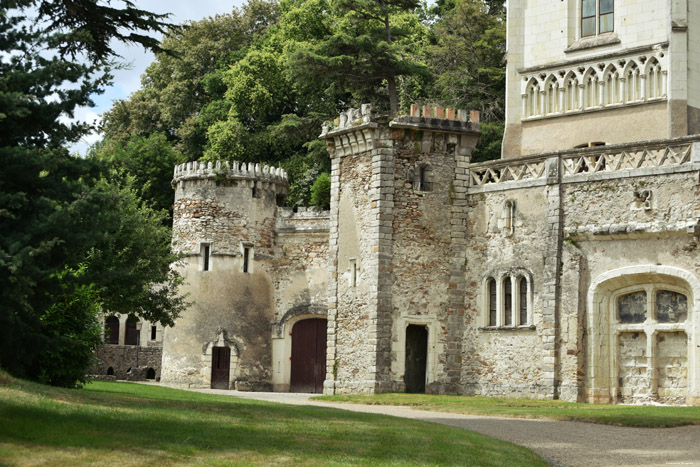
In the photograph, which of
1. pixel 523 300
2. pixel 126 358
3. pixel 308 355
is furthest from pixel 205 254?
pixel 523 300

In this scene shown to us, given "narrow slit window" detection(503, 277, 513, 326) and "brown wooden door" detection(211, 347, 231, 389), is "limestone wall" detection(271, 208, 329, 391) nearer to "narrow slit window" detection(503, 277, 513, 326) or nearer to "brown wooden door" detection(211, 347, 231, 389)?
"brown wooden door" detection(211, 347, 231, 389)

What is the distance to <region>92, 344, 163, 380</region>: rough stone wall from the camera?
44.2 metres

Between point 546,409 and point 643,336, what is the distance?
4.41 metres

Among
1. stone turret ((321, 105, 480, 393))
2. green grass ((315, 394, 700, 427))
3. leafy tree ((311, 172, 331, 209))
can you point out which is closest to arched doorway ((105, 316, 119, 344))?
leafy tree ((311, 172, 331, 209))

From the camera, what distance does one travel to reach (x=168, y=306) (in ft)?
113

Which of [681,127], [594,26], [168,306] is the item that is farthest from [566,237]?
[168,306]

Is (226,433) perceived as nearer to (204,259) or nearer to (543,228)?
(543,228)

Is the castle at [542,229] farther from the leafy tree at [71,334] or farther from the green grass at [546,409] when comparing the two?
the leafy tree at [71,334]

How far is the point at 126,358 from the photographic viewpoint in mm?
44562

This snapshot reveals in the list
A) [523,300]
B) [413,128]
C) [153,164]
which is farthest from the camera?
[153,164]

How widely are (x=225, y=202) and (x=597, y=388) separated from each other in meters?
16.8

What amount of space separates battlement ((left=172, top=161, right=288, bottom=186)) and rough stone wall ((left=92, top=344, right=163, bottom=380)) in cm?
867

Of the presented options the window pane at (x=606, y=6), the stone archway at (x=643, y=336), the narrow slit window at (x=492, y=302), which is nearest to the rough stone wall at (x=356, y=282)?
the narrow slit window at (x=492, y=302)

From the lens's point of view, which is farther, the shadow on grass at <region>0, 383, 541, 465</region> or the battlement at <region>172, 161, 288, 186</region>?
the battlement at <region>172, 161, 288, 186</region>
